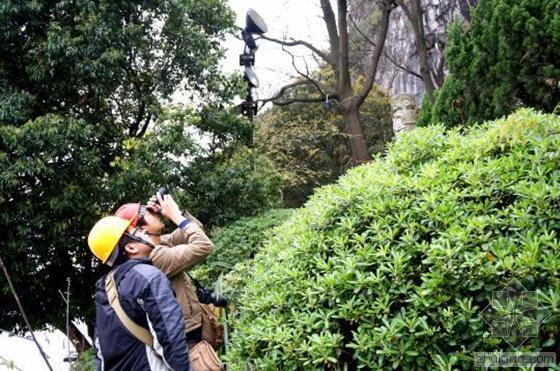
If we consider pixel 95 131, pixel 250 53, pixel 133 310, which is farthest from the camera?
pixel 250 53

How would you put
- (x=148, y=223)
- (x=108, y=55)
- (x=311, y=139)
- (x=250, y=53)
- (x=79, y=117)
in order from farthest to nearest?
(x=311, y=139) < (x=250, y=53) < (x=79, y=117) < (x=108, y=55) < (x=148, y=223)

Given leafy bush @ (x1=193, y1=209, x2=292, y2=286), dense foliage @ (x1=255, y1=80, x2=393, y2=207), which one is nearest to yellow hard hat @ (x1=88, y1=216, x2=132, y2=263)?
leafy bush @ (x1=193, y1=209, x2=292, y2=286)

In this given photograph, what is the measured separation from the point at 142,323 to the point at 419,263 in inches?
47.0

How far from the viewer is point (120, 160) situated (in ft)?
20.6

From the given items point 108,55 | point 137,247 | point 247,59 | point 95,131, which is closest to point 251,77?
point 247,59

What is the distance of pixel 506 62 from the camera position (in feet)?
15.7

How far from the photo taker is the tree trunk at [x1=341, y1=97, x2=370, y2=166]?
32.7ft

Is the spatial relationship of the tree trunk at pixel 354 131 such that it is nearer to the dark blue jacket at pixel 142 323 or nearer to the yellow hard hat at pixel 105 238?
the yellow hard hat at pixel 105 238

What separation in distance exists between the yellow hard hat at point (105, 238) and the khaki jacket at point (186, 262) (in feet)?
1.01

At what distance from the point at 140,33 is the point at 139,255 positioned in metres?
5.28

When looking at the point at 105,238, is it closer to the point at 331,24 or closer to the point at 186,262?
the point at 186,262

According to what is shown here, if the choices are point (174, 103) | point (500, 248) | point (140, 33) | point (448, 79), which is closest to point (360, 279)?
point (500, 248)

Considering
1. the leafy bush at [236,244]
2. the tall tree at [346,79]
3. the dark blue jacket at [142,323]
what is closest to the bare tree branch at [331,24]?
the tall tree at [346,79]

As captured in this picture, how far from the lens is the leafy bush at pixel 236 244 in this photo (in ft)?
15.1
